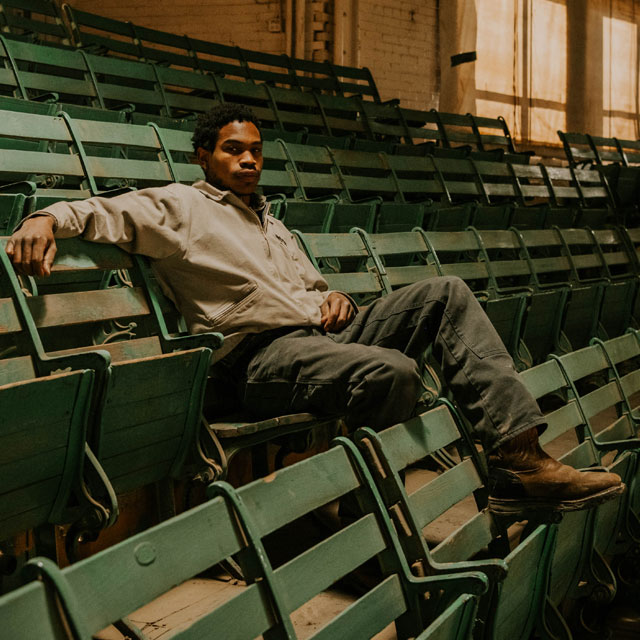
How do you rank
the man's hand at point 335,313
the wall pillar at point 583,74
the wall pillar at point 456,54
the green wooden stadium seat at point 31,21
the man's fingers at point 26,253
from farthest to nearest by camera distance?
the wall pillar at point 583,74
the wall pillar at point 456,54
the green wooden stadium seat at point 31,21
the man's hand at point 335,313
the man's fingers at point 26,253

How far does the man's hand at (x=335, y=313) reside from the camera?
2.10 meters

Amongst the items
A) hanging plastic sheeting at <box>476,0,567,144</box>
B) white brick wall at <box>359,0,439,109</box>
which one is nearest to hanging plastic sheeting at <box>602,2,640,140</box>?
hanging plastic sheeting at <box>476,0,567,144</box>

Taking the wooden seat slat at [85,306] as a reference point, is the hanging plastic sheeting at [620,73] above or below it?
above

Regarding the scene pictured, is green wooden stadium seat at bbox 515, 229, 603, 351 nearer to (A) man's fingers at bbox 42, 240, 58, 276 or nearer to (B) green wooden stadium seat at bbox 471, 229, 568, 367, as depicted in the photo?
(B) green wooden stadium seat at bbox 471, 229, 568, 367

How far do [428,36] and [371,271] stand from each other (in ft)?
17.3

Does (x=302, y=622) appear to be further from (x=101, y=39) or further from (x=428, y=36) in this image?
(x=428, y=36)

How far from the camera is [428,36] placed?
7246 millimetres

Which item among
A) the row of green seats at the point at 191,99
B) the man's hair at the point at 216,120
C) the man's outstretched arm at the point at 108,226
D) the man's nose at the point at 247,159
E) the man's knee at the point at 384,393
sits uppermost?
the row of green seats at the point at 191,99

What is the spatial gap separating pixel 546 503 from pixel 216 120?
1.29m

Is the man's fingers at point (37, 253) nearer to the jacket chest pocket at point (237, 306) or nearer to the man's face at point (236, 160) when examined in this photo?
the jacket chest pocket at point (237, 306)

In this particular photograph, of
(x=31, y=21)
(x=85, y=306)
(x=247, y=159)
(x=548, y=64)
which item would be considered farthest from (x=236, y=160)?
(x=548, y=64)

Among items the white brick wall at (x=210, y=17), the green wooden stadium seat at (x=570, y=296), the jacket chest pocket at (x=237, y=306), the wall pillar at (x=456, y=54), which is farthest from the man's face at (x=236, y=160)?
the wall pillar at (x=456, y=54)

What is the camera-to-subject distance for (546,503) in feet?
5.50

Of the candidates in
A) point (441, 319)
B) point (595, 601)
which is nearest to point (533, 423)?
point (441, 319)
